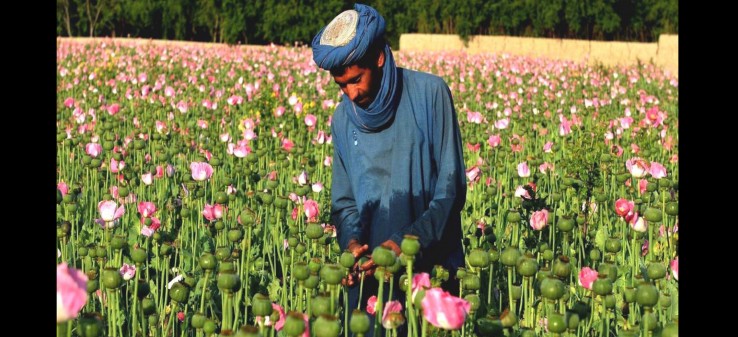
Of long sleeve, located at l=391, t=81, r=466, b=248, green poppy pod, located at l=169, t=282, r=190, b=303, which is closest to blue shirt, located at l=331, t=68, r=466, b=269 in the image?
long sleeve, located at l=391, t=81, r=466, b=248

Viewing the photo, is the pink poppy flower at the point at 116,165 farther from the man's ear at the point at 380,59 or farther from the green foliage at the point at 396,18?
the green foliage at the point at 396,18

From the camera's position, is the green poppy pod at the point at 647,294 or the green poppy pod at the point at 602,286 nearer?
the green poppy pod at the point at 647,294

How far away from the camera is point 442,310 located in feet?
4.61

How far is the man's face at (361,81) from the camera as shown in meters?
2.21

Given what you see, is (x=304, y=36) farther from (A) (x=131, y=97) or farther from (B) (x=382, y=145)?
(B) (x=382, y=145)

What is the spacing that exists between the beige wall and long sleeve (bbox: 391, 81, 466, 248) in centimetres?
1503

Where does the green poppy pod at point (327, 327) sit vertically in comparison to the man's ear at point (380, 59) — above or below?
below

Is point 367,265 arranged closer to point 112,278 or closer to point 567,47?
point 112,278

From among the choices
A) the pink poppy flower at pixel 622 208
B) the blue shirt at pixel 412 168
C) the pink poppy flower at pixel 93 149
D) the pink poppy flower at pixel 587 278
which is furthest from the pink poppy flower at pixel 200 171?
the pink poppy flower at pixel 587 278

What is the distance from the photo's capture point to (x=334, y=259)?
3.04 meters

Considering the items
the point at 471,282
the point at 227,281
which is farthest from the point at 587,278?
the point at 227,281

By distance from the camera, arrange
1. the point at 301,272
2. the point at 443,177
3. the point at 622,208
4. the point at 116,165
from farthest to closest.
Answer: the point at 116,165
the point at 622,208
the point at 443,177
the point at 301,272

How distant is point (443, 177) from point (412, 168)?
0.09 meters
